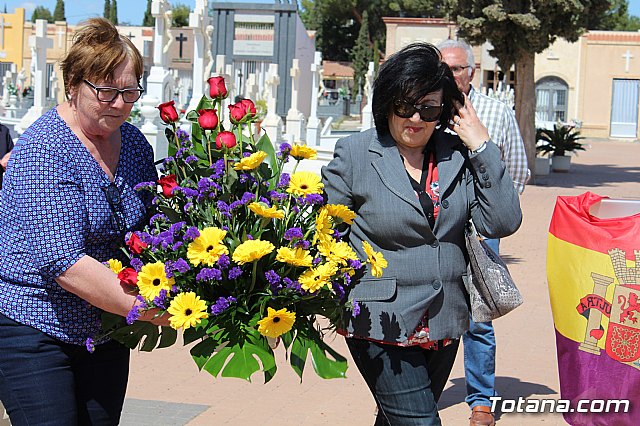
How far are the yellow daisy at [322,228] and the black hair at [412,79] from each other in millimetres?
584

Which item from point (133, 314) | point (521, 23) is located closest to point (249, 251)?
point (133, 314)

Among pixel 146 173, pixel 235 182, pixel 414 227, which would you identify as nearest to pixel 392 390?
pixel 414 227

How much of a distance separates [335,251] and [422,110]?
27.1 inches

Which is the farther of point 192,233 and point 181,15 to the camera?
point 181,15

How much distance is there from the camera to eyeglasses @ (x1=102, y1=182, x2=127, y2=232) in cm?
301

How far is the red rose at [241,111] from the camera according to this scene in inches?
131

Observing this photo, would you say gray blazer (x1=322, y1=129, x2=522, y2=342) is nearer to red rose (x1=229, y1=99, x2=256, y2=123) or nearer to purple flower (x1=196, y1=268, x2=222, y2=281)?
red rose (x1=229, y1=99, x2=256, y2=123)

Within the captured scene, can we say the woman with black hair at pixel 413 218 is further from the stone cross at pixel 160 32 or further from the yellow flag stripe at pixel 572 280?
the stone cross at pixel 160 32

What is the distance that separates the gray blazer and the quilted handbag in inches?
1.6

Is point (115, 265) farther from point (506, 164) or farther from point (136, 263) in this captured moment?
point (506, 164)

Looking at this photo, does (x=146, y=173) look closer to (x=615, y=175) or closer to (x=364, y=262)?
(x=364, y=262)

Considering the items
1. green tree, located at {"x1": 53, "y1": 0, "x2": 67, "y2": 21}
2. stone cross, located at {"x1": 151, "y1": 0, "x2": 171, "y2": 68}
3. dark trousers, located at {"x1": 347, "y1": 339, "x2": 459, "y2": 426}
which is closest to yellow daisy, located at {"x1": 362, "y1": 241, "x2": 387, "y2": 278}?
dark trousers, located at {"x1": 347, "y1": 339, "x2": 459, "y2": 426}

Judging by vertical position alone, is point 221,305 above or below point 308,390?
above

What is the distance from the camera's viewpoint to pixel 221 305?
9.31 feet
